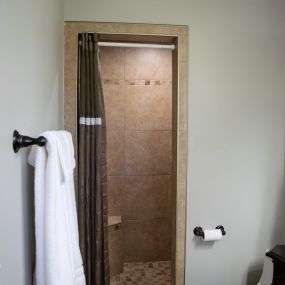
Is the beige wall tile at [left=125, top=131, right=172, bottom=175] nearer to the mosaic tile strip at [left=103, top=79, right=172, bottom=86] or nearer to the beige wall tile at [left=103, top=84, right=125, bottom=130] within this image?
the beige wall tile at [left=103, top=84, right=125, bottom=130]

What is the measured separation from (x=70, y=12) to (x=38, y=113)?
0.90 meters

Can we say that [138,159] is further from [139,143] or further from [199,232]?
[199,232]

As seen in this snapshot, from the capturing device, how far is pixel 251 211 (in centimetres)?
187

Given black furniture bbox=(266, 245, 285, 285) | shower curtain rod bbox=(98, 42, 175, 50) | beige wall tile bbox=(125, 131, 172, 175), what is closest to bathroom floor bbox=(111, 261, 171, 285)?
beige wall tile bbox=(125, 131, 172, 175)

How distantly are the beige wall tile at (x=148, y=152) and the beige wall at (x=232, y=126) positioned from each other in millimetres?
1261

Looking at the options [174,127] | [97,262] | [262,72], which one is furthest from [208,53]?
[97,262]

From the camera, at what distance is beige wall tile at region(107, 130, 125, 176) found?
2961 mm

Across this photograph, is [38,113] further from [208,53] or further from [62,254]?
[208,53]

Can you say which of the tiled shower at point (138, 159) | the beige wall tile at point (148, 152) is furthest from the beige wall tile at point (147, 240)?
the beige wall tile at point (148, 152)

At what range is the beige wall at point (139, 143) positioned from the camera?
9.60ft

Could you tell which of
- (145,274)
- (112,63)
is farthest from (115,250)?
(112,63)

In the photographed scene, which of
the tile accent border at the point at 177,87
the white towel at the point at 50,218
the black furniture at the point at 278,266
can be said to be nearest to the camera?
the white towel at the point at 50,218

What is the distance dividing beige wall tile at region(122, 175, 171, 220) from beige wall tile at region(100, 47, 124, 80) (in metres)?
1.12

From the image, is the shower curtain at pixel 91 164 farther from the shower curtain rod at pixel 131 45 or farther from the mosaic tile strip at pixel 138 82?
the mosaic tile strip at pixel 138 82
